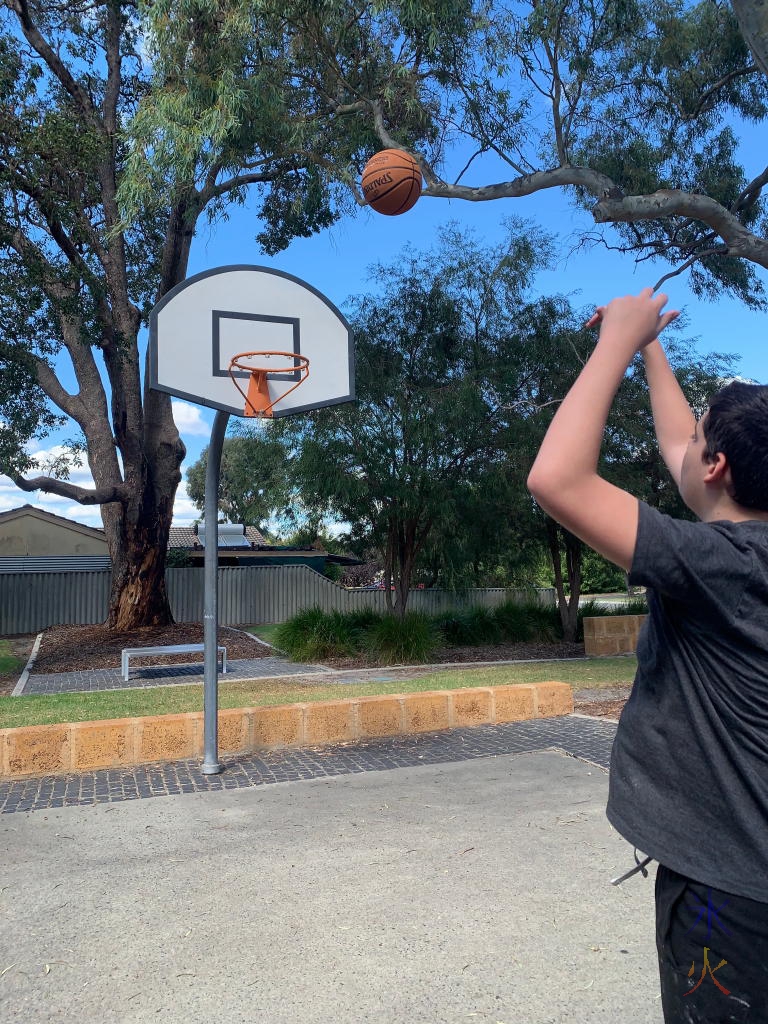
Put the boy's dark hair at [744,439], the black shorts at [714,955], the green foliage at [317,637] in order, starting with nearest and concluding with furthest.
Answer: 1. the black shorts at [714,955]
2. the boy's dark hair at [744,439]
3. the green foliage at [317,637]

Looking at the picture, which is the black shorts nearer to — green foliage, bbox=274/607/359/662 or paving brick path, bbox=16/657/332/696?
paving brick path, bbox=16/657/332/696

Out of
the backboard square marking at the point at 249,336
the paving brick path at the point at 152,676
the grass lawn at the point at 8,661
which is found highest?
the backboard square marking at the point at 249,336

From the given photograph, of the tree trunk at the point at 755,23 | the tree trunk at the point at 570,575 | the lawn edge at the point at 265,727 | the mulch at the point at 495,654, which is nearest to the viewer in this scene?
the lawn edge at the point at 265,727

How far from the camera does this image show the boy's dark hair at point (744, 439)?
62.9 inches

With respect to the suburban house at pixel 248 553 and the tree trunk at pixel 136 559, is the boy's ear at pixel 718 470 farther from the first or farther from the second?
the suburban house at pixel 248 553

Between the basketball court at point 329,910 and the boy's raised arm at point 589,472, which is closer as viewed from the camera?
the boy's raised arm at point 589,472

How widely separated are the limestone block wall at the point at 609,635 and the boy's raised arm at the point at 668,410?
15.3 meters

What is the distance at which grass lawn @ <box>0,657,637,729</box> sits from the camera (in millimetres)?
8812

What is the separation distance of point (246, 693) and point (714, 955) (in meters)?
9.82

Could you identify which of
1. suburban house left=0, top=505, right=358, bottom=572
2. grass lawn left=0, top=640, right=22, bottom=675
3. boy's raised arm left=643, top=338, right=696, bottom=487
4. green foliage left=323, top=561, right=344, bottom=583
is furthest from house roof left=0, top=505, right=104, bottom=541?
boy's raised arm left=643, top=338, right=696, bottom=487

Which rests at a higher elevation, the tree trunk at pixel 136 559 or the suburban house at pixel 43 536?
the suburban house at pixel 43 536

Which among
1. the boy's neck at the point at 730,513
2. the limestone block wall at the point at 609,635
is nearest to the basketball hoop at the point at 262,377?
the boy's neck at the point at 730,513

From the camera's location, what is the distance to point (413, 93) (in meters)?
13.8

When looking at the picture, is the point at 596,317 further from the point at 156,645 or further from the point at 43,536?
the point at 43,536
